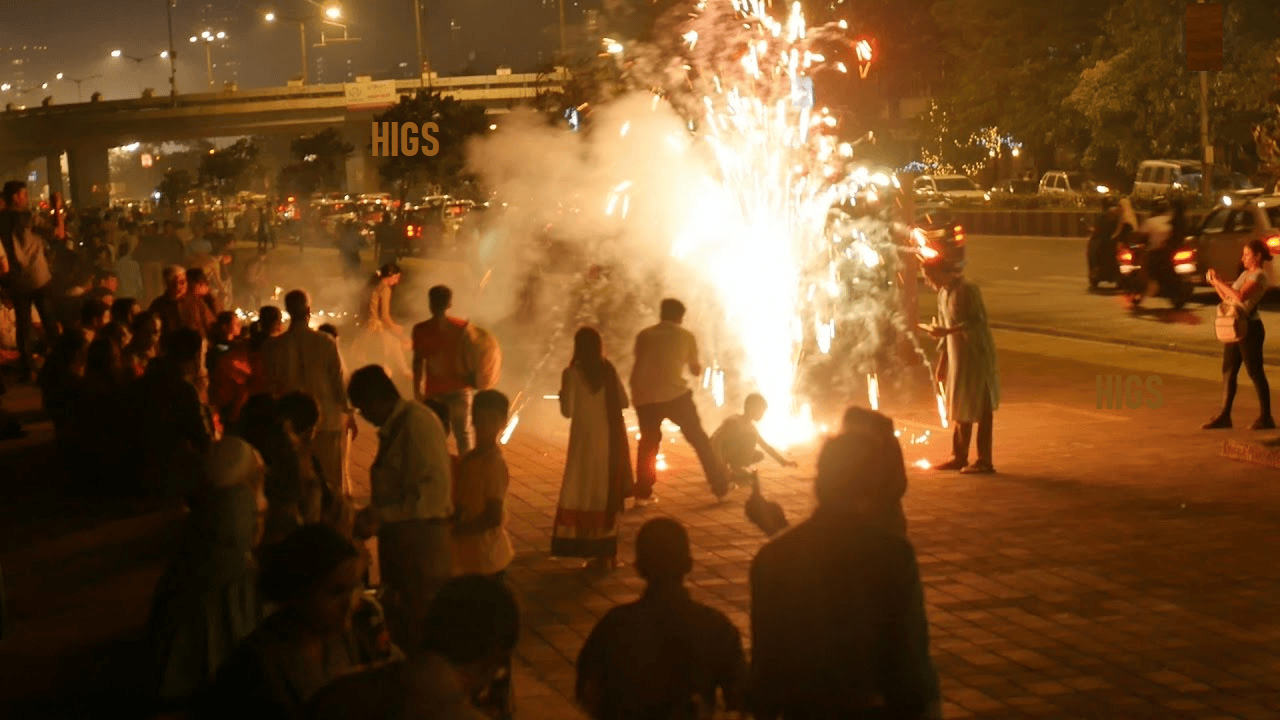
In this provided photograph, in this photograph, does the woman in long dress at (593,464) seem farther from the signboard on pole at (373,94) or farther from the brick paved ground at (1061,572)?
the signboard on pole at (373,94)

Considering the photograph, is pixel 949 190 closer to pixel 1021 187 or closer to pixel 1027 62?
pixel 1021 187

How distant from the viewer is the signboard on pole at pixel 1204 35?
3044 centimetres

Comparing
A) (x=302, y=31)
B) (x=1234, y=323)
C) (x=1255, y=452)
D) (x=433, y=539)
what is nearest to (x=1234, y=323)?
(x=1234, y=323)

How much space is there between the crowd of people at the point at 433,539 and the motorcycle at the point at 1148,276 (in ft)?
47.8

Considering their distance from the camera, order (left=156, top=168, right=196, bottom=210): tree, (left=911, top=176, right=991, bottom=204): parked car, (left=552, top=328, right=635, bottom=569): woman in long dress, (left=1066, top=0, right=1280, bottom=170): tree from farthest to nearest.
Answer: (left=156, top=168, right=196, bottom=210): tree → (left=911, top=176, right=991, bottom=204): parked car → (left=1066, top=0, right=1280, bottom=170): tree → (left=552, top=328, right=635, bottom=569): woman in long dress

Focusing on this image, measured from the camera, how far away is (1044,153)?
2431 inches

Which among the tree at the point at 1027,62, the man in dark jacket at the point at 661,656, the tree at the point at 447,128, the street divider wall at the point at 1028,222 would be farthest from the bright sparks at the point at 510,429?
the tree at the point at 1027,62

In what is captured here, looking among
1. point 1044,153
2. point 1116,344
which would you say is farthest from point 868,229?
point 1044,153

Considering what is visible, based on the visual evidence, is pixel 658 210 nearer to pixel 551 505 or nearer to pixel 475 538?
pixel 551 505

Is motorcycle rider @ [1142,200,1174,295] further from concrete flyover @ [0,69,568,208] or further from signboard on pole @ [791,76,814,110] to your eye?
concrete flyover @ [0,69,568,208]

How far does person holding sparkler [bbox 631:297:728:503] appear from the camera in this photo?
11477 millimetres

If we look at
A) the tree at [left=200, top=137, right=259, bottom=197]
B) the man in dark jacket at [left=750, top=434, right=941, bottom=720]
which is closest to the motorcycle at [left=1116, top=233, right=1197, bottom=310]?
the man in dark jacket at [left=750, top=434, right=941, bottom=720]

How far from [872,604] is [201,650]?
10.4 ft

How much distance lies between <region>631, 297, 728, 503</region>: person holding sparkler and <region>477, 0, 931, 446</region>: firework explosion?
3.52 meters
